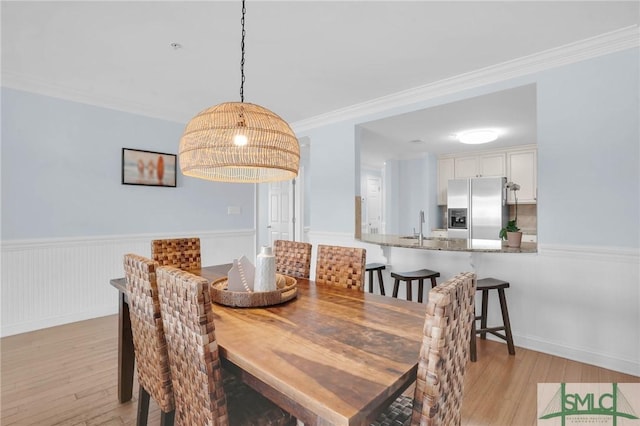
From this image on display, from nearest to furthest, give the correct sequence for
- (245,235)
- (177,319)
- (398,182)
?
(177,319) → (245,235) → (398,182)

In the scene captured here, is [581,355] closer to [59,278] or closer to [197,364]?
[197,364]

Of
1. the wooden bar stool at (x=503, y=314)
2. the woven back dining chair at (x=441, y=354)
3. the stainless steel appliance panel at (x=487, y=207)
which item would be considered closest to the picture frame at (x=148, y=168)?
the wooden bar stool at (x=503, y=314)

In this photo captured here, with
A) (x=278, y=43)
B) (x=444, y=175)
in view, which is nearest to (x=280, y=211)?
(x=444, y=175)

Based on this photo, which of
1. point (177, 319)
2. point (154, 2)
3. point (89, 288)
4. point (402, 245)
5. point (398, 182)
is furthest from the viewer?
point (398, 182)

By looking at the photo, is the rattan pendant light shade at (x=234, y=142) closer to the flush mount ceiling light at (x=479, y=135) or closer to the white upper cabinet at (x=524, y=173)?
the flush mount ceiling light at (x=479, y=135)

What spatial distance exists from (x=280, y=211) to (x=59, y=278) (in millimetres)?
3595

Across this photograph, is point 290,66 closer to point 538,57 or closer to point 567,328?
point 538,57

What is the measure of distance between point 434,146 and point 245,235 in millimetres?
3315

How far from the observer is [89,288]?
3.43 meters

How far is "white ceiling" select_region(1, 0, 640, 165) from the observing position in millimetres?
2006

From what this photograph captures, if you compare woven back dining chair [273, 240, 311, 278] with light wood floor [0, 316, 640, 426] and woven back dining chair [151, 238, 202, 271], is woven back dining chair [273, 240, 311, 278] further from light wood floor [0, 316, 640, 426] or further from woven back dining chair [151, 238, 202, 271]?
light wood floor [0, 316, 640, 426]

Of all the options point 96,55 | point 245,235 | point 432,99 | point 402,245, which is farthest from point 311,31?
point 245,235

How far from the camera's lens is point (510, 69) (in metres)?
2.71

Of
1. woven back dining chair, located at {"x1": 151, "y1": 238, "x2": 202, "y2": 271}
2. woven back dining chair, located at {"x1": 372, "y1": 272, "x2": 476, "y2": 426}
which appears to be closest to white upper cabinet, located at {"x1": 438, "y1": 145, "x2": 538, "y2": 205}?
woven back dining chair, located at {"x1": 151, "y1": 238, "x2": 202, "y2": 271}
